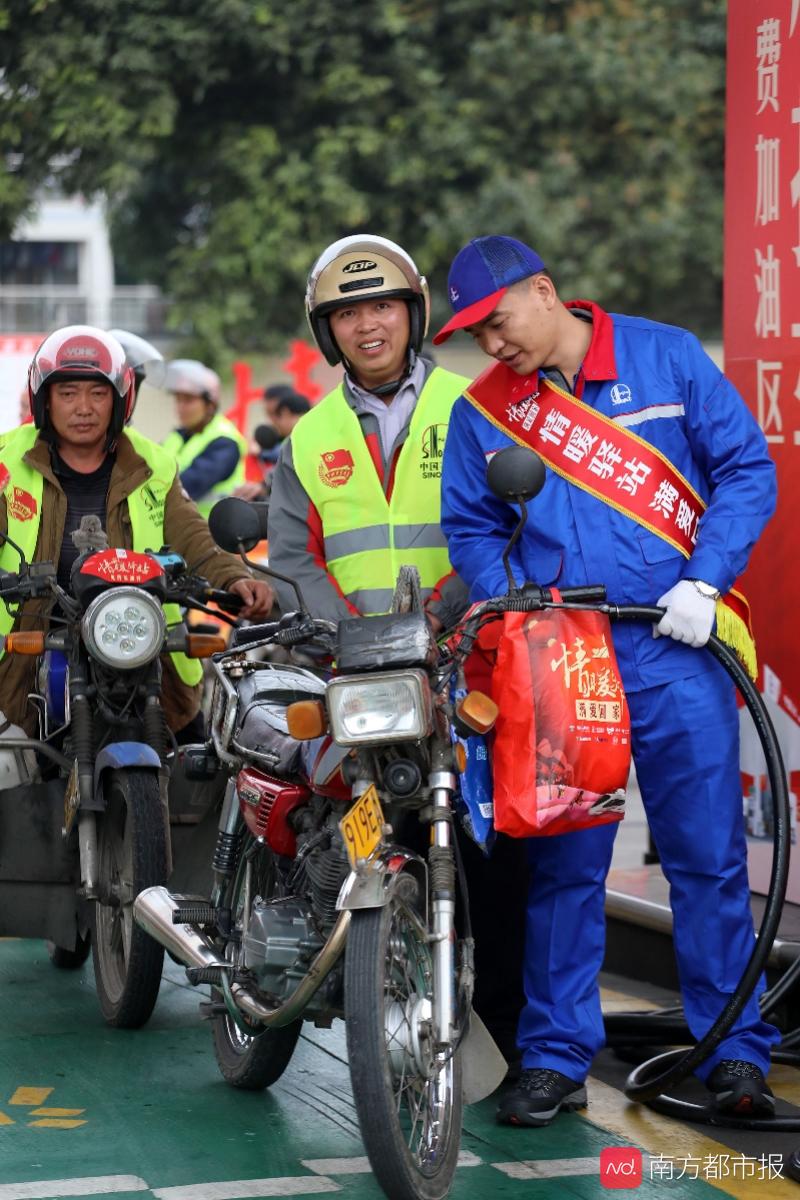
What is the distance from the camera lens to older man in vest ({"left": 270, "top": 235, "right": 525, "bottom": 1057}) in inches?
203

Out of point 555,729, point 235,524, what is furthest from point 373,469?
point 555,729

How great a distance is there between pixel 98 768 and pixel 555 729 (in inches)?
69.4

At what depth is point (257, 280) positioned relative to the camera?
28266mm

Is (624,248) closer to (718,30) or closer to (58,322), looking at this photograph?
(718,30)

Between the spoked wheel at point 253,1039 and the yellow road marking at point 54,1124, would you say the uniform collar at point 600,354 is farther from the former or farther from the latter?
the yellow road marking at point 54,1124

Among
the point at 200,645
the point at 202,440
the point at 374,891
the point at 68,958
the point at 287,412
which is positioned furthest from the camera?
the point at 287,412

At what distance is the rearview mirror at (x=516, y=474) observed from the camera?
4.33 meters

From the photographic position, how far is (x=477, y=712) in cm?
421

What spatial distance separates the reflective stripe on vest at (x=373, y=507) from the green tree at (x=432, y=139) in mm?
20829

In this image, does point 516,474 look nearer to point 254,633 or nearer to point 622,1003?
point 254,633

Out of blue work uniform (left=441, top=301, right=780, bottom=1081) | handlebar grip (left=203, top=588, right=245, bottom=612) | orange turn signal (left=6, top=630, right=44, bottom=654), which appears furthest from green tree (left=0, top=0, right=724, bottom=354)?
blue work uniform (left=441, top=301, right=780, bottom=1081)

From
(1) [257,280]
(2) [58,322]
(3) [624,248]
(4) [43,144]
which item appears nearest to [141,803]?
(4) [43,144]

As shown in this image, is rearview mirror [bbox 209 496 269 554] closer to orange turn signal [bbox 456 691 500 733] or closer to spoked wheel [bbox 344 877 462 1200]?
orange turn signal [bbox 456 691 500 733]

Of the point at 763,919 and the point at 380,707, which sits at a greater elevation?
the point at 380,707
